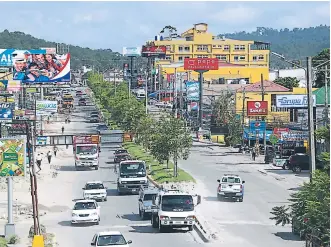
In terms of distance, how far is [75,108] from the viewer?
579ft

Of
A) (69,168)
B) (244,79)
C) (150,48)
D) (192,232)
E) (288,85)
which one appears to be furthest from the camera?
(150,48)

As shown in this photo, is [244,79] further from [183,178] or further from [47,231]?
[47,231]

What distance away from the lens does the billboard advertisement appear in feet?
276

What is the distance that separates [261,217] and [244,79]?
12967 centimetres

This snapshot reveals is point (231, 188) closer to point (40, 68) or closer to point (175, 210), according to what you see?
point (175, 210)

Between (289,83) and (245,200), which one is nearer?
(245,200)

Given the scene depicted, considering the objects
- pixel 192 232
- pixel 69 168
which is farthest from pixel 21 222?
pixel 69 168

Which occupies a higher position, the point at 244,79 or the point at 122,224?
the point at 244,79

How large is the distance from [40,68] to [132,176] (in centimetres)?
3044

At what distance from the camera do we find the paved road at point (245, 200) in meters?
39.6

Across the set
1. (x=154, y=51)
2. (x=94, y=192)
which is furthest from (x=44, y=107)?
(x=154, y=51)

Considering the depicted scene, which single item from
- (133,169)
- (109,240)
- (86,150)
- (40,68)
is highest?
(40,68)

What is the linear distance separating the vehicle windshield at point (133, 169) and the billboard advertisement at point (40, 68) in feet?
92.7

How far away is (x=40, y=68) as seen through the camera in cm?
8512
